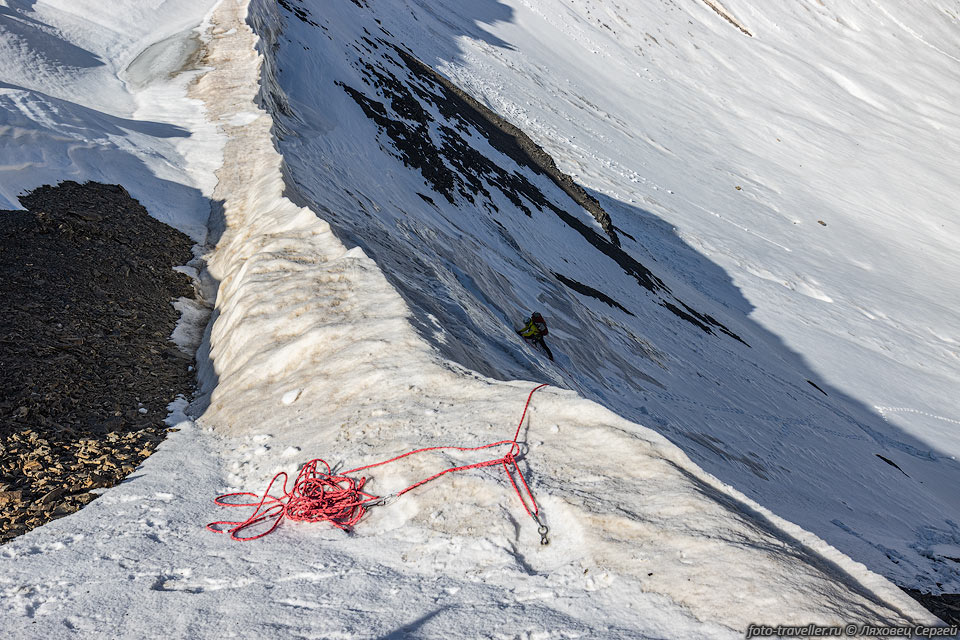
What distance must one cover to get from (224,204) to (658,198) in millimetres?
34290

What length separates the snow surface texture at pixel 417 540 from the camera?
4039 mm

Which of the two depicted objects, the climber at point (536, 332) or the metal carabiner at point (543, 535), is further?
the climber at point (536, 332)

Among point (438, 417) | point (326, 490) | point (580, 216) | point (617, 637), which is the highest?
point (617, 637)

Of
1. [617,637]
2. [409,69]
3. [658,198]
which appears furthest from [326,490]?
[658,198]

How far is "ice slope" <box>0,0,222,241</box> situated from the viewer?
12766mm

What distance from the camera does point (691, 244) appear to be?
3753 cm

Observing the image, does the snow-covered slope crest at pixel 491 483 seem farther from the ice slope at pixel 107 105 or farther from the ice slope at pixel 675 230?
the ice slope at pixel 107 105

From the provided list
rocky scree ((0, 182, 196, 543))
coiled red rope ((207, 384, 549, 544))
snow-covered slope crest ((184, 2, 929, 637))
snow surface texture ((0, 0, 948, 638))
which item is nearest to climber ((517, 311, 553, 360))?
snow-covered slope crest ((184, 2, 929, 637))

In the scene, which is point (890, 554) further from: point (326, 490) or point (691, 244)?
point (691, 244)

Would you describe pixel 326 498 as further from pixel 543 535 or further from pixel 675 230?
pixel 675 230

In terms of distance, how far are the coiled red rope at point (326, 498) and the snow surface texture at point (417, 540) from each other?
0.33ft

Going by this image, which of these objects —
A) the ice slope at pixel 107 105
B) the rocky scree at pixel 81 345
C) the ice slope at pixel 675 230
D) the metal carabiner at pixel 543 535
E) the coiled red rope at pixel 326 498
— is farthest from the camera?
the ice slope at pixel 675 230

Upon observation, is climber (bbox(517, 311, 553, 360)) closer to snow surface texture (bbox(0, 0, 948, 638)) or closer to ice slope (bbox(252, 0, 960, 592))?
ice slope (bbox(252, 0, 960, 592))

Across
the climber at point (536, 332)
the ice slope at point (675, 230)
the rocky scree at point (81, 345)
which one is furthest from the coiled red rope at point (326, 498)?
the climber at point (536, 332)
